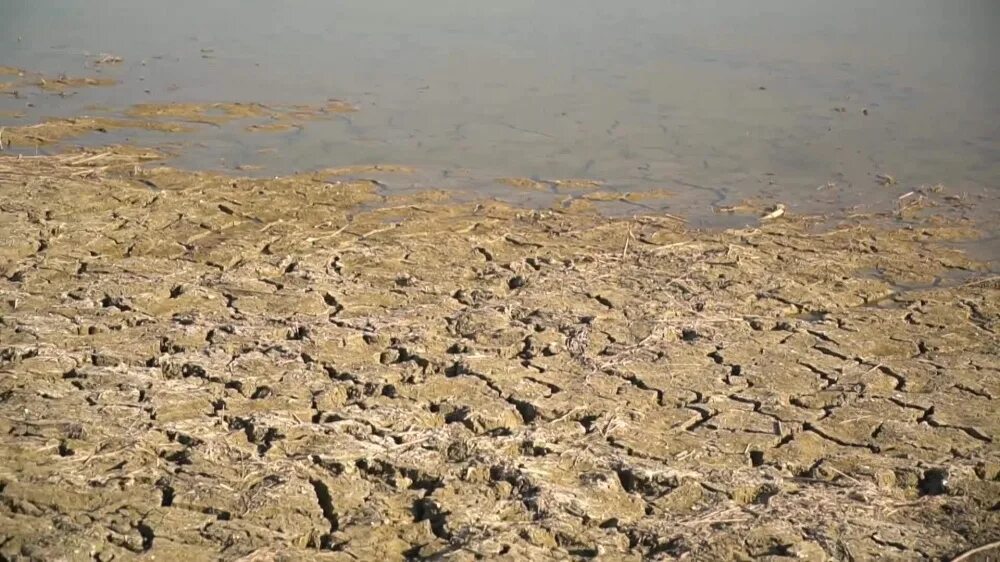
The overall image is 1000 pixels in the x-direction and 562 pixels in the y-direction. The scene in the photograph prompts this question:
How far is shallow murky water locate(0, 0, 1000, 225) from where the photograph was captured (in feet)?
33.1

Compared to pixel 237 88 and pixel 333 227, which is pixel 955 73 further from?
pixel 333 227

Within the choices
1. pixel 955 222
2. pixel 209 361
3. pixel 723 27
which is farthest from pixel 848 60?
pixel 209 361

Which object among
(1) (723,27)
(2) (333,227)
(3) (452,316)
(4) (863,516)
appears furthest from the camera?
(1) (723,27)

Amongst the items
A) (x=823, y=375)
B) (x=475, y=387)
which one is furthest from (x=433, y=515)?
(x=823, y=375)

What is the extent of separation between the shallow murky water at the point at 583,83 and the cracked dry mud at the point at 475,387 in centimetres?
182

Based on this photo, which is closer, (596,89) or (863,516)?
(863,516)

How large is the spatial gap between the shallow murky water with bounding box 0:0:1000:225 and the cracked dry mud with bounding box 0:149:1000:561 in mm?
1817

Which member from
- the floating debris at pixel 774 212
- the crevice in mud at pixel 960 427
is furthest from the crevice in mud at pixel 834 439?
the floating debris at pixel 774 212

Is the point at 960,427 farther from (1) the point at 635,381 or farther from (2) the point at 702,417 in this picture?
(1) the point at 635,381

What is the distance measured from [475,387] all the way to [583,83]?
27.2ft

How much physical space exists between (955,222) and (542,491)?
542cm

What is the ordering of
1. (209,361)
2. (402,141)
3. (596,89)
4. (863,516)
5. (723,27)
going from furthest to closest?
(723,27) → (596,89) → (402,141) → (209,361) → (863,516)

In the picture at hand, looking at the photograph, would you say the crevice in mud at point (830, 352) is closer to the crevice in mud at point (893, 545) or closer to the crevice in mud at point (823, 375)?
the crevice in mud at point (823, 375)

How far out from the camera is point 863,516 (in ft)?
14.5
